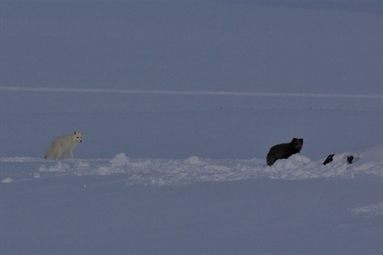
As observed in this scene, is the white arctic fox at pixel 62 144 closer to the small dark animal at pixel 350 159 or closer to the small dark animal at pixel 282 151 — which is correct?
the small dark animal at pixel 282 151

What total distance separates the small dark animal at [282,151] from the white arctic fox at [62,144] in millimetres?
4103

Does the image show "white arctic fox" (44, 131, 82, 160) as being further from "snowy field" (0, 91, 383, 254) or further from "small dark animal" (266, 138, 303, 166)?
"small dark animal" (266, 138, 303, 166)

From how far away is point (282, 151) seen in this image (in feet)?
46.1

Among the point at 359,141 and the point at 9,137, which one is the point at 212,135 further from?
the point at 9,137

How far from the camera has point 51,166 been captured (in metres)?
13.4

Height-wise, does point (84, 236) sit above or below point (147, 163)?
below

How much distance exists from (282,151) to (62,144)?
429cm

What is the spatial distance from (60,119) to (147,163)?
32.3 ft

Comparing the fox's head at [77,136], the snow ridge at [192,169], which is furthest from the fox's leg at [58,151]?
the snow ridge at [192,169]

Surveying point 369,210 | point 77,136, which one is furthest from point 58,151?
point 369,210

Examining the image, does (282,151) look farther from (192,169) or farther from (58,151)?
(58,151)

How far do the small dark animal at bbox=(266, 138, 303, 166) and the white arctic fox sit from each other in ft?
13.5

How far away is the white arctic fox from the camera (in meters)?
15.8

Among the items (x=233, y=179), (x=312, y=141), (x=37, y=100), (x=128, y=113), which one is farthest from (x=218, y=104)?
(x=233, y=179)
